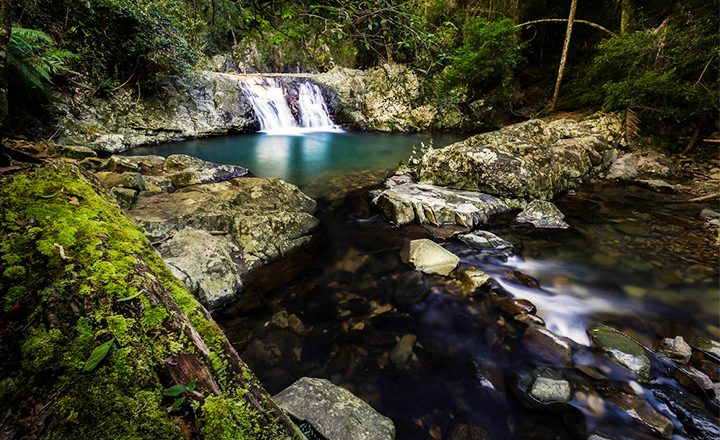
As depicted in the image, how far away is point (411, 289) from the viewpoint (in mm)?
3482

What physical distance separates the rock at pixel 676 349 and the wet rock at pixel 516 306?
1055 millimetres

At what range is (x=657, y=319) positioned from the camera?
303 cm

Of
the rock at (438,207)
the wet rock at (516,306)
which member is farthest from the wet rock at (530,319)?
the rock at (438,207)

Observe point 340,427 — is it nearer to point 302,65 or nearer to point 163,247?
point 163,247

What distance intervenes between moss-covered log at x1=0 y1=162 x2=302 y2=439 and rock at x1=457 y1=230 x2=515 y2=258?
3.90 meters

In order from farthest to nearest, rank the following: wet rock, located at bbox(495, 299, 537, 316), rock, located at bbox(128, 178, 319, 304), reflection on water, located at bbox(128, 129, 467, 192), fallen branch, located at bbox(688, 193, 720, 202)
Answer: reflection on water, located at bbox(128, 129, 467, 192) → fallen branch, located at bbox(688, 193, 720, 202) → rock, located at bbox(128, 178, 319, 304) → wet rock, located at bbox(495, 299, 537, 316)

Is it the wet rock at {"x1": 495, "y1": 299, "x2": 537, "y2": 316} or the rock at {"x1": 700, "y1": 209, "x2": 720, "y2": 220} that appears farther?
the rock at {"x1": 700, "y1": 209, "x2": 720, "y2": 220}

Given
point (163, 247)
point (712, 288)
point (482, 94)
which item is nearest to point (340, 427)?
point (163, 247)

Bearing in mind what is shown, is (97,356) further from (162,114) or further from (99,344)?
(162,114)

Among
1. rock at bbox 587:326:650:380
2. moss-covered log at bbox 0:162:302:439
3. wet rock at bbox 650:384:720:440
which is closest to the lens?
moss-covered log at bbox 0:162:302:439

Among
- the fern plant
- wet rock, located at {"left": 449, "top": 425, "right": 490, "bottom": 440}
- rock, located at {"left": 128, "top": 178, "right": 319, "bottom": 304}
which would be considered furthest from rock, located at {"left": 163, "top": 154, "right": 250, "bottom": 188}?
wet rock, located at {"left": 449, "top": 425, "right": 490, "bottom": 440}

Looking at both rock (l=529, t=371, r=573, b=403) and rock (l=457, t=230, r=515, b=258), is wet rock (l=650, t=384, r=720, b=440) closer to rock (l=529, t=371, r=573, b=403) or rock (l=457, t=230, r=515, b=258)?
rock (l=529, t=371, r=573, b=403)

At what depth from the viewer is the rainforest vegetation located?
2445 millimetres

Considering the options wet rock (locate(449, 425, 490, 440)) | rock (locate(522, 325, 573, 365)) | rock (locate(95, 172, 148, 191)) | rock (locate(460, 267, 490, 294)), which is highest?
rock (locate(95, 172, 148, 191))
